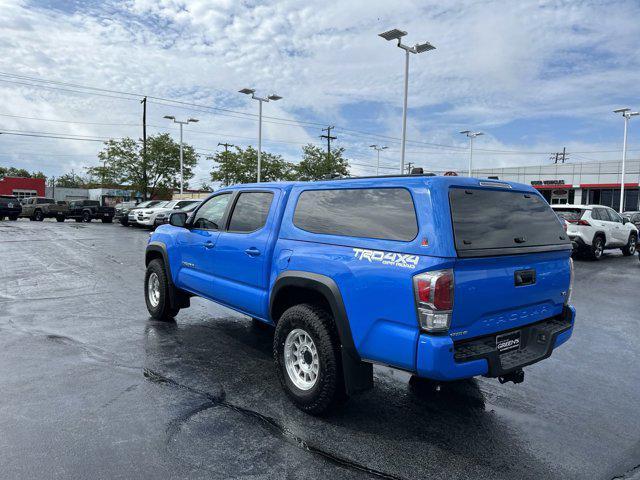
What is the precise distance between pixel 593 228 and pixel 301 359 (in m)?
14.0

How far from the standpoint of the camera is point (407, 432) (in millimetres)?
3578

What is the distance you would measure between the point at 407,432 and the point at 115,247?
49.4 feet

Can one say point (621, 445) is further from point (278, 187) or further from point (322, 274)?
point (278, 187)

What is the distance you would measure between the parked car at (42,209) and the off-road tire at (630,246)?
36.3 metres

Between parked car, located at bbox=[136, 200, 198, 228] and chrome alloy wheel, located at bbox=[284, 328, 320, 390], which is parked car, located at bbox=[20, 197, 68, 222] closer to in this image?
parked car, located at bbox=[136, 200, 198, 228]

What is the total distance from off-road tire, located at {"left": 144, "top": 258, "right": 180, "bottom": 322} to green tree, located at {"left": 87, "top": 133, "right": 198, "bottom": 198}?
39652 mm

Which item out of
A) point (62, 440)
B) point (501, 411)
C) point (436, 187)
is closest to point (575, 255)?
point (501, 411)

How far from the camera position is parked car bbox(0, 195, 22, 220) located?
36.2 metres

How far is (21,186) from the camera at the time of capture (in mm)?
70625

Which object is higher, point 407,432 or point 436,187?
point 436,187

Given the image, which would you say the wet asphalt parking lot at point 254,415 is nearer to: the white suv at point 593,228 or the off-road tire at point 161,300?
the off-road tire at point 161,300

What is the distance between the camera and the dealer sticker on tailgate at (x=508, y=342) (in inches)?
139

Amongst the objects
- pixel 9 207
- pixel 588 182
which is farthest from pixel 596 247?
pixel 9 207

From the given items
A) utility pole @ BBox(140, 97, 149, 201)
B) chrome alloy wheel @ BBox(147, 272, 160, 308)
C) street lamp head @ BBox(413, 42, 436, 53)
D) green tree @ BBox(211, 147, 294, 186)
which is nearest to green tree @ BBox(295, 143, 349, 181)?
green tree @ BBox(211, 147, 294, 186)
